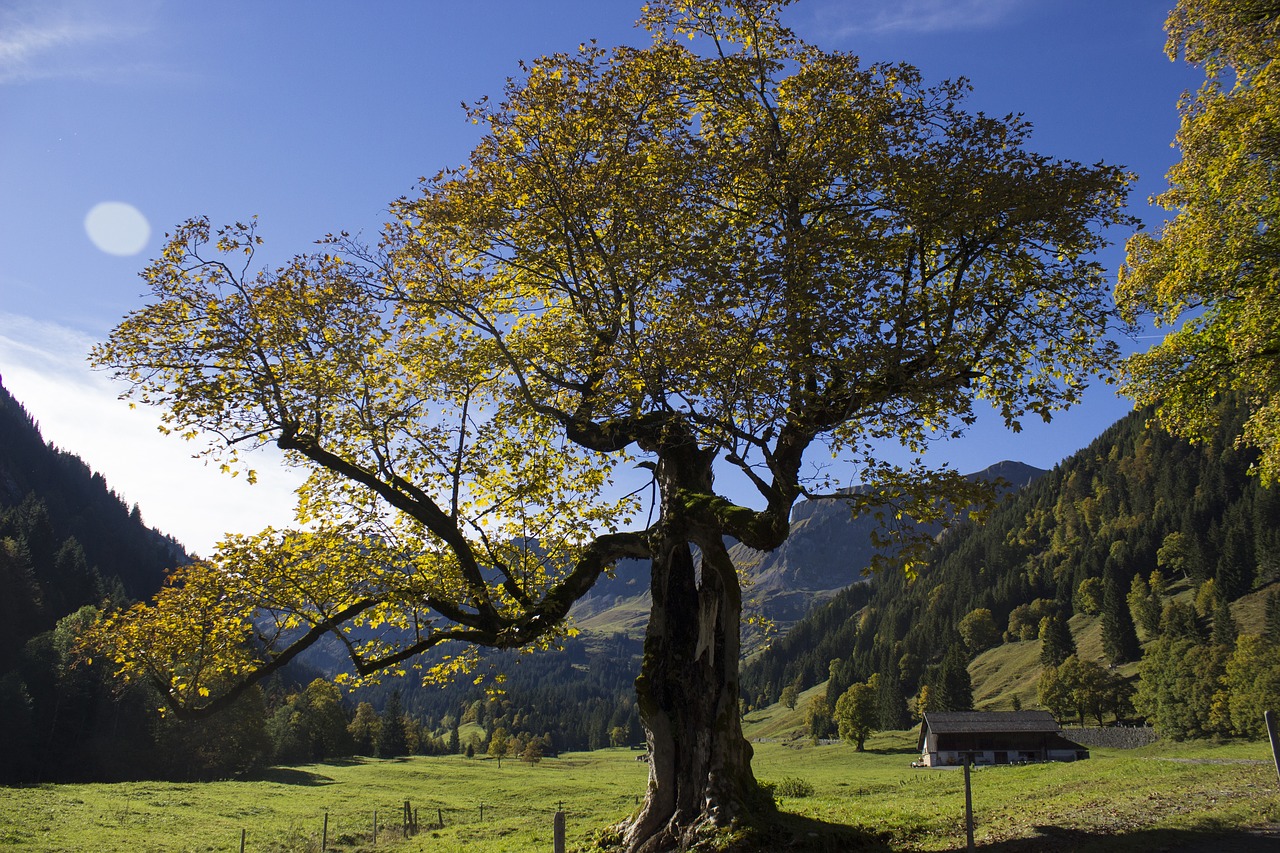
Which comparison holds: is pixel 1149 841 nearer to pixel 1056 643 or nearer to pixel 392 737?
pixel 392 737

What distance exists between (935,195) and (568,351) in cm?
925

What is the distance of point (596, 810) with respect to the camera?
42.4m

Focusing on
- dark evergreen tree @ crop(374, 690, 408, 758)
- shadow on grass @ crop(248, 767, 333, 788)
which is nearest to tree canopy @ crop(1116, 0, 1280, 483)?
shadow on grass @ crop(248, 767, 333, 788)

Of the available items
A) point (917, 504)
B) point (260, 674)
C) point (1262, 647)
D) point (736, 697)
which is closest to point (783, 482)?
point (917, 504)

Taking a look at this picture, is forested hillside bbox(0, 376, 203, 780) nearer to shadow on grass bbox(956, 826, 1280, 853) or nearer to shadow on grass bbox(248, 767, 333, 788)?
shadow on grass bbox(248, 767, 333, 788)

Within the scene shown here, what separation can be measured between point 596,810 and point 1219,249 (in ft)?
134

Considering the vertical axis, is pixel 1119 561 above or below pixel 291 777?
above

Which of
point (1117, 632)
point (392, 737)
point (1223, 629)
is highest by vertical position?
point (1223, 629)

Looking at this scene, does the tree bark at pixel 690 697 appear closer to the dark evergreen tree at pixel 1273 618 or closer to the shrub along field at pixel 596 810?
the shrub along field at pixel 596 810

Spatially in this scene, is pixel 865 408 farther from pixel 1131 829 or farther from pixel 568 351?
pixel 1131 829

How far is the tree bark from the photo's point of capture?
14781 millimetres

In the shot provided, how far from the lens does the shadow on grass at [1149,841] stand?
11625mm

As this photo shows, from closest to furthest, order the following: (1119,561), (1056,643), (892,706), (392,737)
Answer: (392,737) → (892,706) → (1056,643) → (1119,561)

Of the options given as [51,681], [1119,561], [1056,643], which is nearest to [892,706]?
[1056,643]
